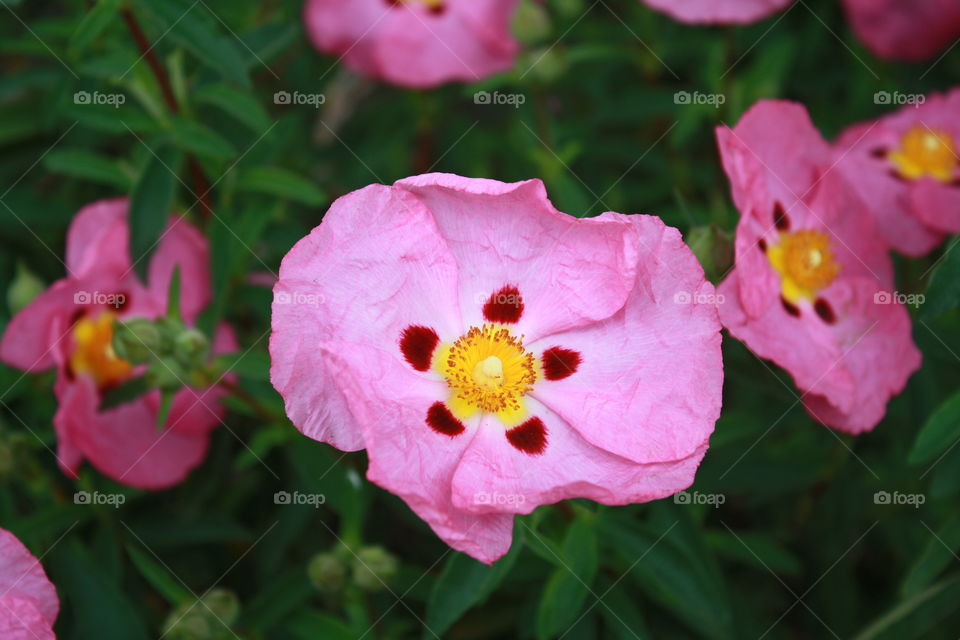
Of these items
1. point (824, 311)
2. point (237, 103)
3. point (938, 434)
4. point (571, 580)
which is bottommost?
point (571, 580)

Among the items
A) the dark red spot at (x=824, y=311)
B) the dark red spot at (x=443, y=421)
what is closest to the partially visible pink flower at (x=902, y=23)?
the dark red spot at (x=824, y=311)

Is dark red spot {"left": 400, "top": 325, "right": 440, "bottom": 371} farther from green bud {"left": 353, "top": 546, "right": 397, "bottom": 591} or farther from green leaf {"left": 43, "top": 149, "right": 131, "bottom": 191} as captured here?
green leaf {"left": 43, "top": 149, "right": 131, "bottom": 191}

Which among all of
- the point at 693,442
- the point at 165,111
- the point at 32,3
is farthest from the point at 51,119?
the point at 693,442

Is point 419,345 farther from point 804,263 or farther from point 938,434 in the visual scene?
point 938,434

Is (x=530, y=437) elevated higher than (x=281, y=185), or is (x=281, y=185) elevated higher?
(x=281, y=185)

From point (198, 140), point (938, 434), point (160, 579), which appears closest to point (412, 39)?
point (198, 140)

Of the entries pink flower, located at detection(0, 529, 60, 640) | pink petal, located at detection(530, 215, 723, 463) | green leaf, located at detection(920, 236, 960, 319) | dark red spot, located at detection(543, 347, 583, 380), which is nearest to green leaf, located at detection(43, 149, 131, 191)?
pink flower, located at detection(0, 529, 60, 640)
